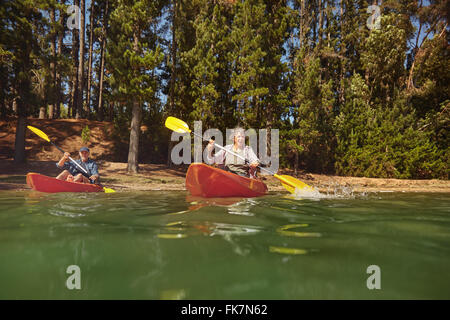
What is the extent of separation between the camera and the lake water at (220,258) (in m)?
1.72

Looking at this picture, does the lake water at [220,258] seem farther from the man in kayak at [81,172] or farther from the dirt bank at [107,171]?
the dirt bank at [107,171]

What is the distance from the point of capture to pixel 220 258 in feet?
7.25

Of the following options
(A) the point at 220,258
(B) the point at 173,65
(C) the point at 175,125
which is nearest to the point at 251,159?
(C) the point at 175,125

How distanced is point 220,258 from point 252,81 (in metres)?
13.5

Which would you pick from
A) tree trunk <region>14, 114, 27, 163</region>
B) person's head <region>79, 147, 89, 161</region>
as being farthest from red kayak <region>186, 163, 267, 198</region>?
tree trunk <region>14, 114, 27, 163</region>

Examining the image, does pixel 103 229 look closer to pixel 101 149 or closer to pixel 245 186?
pixel 245 186

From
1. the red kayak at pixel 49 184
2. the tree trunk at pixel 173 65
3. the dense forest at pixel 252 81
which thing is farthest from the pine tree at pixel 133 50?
the red kayak at pixel 49 184

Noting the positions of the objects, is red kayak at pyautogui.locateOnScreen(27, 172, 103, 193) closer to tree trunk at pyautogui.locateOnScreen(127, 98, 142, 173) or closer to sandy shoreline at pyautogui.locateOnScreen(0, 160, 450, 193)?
sandy shoreline at pyautogui.locateOnScreen(0, 160, 450, 193)

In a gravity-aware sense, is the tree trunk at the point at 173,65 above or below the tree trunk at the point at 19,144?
above

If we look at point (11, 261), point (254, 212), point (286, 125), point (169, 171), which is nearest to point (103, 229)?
point (11, 261)

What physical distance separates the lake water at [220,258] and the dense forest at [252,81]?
437 inches

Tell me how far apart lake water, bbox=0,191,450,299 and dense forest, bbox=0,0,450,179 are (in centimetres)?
1109

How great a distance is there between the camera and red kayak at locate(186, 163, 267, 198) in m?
5.91

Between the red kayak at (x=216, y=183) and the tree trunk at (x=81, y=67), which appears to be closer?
the red kayak at (x=216, y=183)
